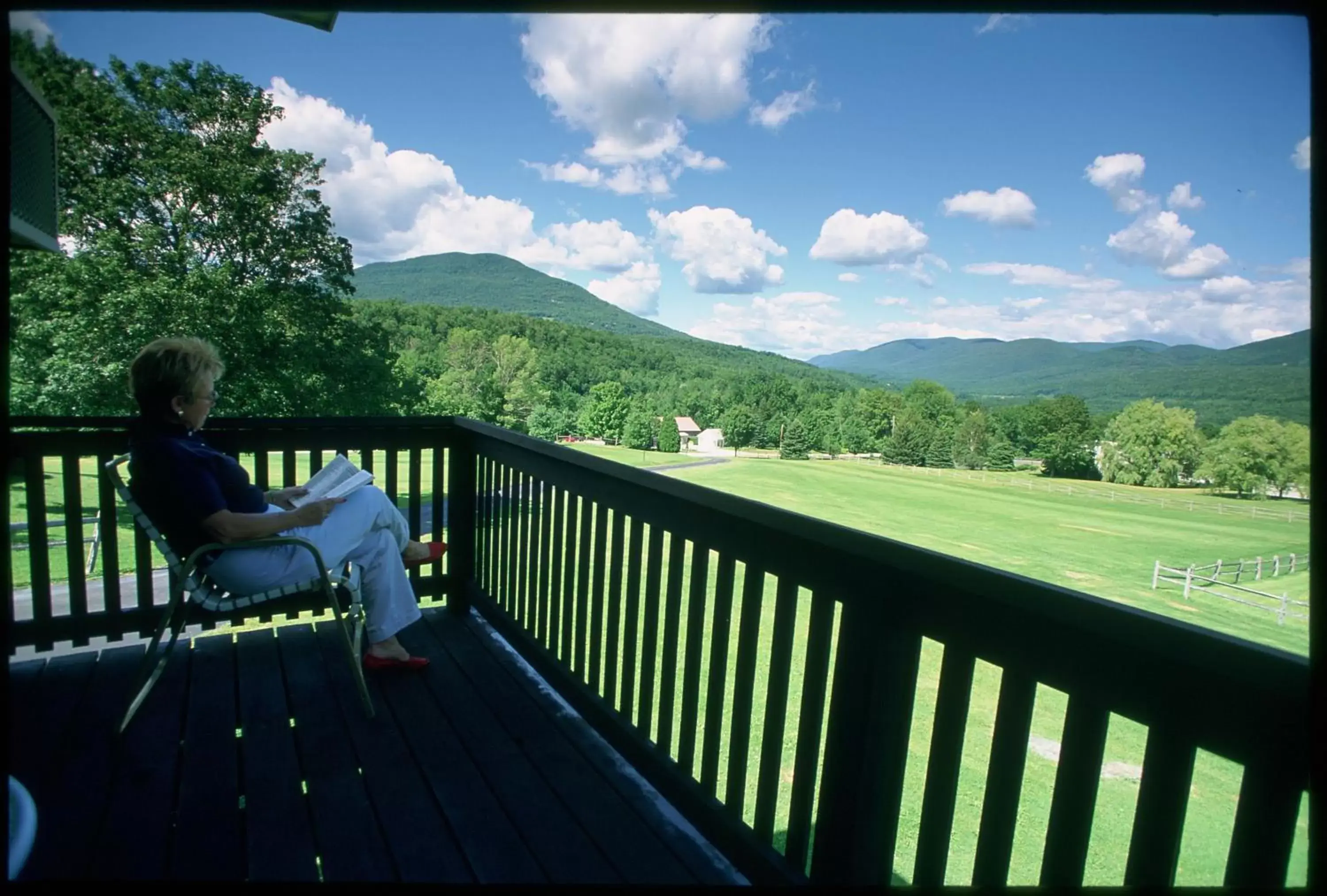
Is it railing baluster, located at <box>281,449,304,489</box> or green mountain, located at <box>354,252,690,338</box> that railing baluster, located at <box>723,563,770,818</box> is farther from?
green mountain, located at <box>354,252,690,338</box>

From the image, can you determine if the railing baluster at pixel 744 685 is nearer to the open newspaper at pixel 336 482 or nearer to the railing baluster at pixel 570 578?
the railing baluster at pixel 570 578

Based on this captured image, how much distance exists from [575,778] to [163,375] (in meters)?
1.71

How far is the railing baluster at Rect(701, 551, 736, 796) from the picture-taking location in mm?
1599

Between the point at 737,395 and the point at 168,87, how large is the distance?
12848 millimetres

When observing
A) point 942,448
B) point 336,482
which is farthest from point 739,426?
point 336,482

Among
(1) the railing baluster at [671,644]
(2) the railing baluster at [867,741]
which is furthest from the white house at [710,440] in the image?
(2) the railing baluster at [867,741]

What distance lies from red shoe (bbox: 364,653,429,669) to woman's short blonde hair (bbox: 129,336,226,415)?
1077 millimetres

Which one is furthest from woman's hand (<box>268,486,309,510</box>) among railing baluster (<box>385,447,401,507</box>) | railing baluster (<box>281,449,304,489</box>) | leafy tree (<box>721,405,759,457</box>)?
leafy tree (<box>721,405,759,457</box>)

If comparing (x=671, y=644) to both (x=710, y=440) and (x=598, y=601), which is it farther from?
(x=710, y=440)

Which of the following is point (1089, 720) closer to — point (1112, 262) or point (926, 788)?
point (926, 788)

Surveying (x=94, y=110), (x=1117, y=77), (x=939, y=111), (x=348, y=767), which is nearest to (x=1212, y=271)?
(x=348, y=767)

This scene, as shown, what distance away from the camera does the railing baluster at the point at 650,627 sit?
1839 millimetres

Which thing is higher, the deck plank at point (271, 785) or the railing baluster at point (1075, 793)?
the railing baluster at point (1075, 793)

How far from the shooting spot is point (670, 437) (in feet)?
34.4
